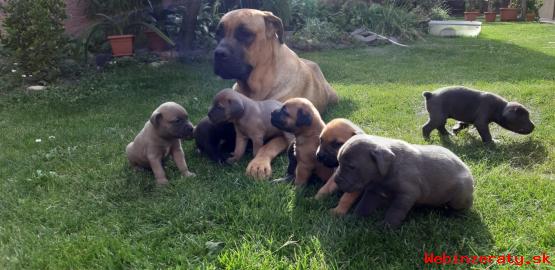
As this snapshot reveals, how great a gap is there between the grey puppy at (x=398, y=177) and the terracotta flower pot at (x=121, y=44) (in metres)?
8.14

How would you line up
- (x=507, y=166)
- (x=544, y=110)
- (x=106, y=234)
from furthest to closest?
(x=544, y=110) < (x=507, y=166) < (x=106, y=234)

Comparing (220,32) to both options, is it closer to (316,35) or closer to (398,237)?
(398,237)

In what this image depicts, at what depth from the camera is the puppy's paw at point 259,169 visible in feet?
12.4

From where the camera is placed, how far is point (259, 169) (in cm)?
383

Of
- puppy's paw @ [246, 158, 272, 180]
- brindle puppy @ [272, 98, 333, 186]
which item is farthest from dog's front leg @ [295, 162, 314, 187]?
puppy's paw @ [246, 158, 272, 180]

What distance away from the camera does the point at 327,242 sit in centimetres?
267

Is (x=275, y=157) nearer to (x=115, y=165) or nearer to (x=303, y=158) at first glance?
(x=303, y=158)

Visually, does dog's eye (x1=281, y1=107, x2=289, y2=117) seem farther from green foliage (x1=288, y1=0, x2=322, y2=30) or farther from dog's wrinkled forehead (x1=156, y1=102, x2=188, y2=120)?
green foliage (x1=288, y1=0, x2=322, y2=30)

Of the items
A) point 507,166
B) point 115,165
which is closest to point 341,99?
point 507,166

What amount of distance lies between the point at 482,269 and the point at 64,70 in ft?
29.1

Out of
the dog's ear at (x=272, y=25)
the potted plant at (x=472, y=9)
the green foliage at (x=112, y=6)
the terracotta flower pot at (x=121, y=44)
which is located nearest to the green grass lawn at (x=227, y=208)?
the dog's ear at (x=272, y=25)

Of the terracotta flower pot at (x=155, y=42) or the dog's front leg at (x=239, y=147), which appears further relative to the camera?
the terracotta flower pot at (x=155, y=42)

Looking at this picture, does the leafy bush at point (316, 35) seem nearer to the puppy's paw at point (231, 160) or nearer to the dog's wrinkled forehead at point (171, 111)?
the puppy's paw at point (231, 160)

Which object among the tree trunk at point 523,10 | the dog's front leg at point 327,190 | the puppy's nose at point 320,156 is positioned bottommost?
the dog's front leg at point 327,190
